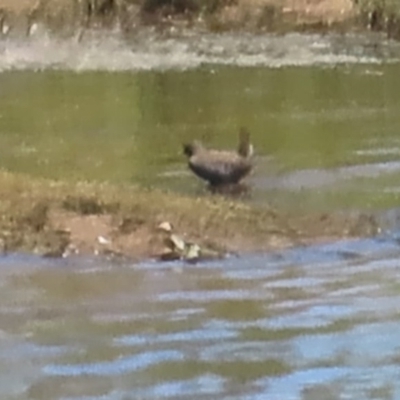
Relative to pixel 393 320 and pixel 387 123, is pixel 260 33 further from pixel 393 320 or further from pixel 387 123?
pixel 393 320

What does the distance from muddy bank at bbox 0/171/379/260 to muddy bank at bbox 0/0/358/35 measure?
20475mm

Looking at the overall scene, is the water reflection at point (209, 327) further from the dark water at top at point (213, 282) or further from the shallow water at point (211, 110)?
the shallow water at point (211, 110)

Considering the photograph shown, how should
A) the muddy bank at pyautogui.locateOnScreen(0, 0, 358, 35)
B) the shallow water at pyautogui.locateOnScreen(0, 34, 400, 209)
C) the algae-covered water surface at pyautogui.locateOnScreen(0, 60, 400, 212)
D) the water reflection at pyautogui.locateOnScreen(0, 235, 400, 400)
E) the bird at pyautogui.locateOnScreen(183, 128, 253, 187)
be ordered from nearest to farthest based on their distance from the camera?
the water reflection at pyautogui.locateOnScreen(0, 235, 400, 400) < the bird at pyautogui.locateOnScreen(183, 128, 253, 187) < the algae-covered water surface at pyautogui.locateOnScreen(0, 60, 400, 212) < the shallow water at pyautogui.locateOnScreen(0, 34, 400, 209) < the muddy bank at pyautogui.locateOnScreen(0, 0, 358, 35)

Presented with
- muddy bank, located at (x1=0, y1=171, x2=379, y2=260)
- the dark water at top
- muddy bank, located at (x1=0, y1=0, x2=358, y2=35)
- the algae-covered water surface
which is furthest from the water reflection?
muddy bank, located at (x1=0, y1=0, x2=358, y2=35)

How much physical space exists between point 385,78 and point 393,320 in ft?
49.8

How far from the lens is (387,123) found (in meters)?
20.1

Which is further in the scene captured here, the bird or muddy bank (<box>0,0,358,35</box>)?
muddy bank (<box>0,0,358,35</box>)

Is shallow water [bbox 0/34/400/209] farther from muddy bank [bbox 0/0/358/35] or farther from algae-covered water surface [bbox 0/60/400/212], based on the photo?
muddy bank [bbox 0/0/358/35]

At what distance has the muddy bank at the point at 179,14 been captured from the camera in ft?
113

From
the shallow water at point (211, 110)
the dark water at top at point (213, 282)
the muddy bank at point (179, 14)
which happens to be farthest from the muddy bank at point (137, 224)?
the muddy bank at point (179, 14)

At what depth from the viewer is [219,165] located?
15.0 m

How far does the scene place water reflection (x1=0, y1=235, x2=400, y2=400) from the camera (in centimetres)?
887

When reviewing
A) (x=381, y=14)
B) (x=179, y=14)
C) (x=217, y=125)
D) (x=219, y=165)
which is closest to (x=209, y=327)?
(x=219, y=165)

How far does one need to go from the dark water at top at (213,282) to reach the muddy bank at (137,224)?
0.30m
